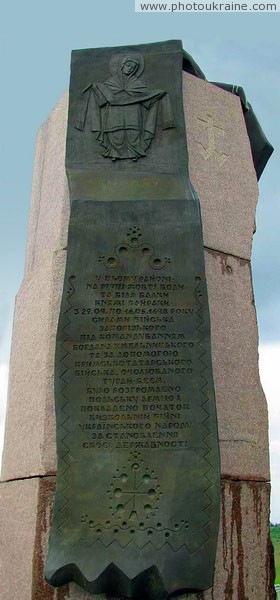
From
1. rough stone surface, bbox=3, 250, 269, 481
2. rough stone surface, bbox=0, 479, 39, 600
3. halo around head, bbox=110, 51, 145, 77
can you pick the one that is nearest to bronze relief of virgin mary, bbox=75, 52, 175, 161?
halo around head, bbox=110, 51, 145, 77

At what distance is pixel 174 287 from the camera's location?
439 cm

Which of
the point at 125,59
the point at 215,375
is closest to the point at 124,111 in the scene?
the point at 125,59

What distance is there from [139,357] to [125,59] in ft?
8.61

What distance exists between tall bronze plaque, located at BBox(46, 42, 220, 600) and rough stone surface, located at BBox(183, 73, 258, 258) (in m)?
0.34

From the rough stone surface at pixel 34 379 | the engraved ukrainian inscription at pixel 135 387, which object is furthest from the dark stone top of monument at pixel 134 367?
the rough stone surface at pixel 34 379

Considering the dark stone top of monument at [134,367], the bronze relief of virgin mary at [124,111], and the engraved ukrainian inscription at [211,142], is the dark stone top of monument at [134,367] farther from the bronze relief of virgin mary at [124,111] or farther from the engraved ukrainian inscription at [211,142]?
the engraved ukrainian inscription at [211,142]

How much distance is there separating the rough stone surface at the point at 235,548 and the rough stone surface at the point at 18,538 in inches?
3.0

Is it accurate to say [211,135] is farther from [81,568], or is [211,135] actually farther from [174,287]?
[81,568]

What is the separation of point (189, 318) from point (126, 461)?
3.34ft

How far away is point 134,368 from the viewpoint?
418 cm

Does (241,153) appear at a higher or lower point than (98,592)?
higher

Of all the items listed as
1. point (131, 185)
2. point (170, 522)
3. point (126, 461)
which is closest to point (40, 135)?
point (131, 185)

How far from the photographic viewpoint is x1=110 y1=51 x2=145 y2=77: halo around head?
531 cm

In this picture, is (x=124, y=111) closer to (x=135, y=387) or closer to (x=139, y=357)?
(x=139, y=357)
